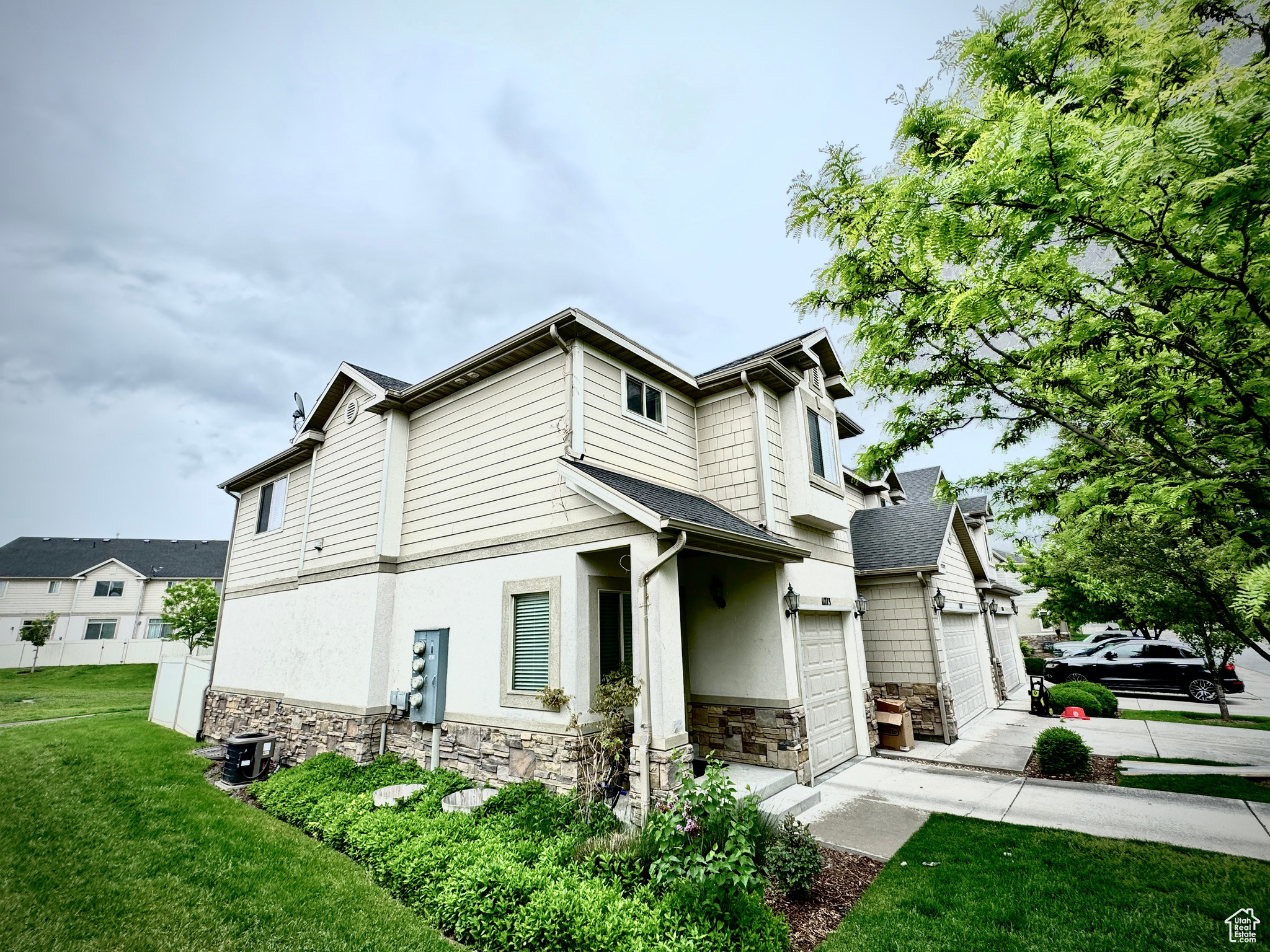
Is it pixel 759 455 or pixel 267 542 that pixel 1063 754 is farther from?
pixel 267 542

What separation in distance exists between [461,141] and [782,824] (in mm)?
20202

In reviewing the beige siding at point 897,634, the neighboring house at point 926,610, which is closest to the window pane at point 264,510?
the neighboring house at point 926,610

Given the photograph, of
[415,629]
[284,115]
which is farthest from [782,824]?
[284,115]

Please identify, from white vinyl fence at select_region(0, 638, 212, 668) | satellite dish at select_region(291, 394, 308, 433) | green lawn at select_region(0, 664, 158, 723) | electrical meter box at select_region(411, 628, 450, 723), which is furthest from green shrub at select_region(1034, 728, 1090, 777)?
white vinyl fence at select_region(0, 638, 212, 668)

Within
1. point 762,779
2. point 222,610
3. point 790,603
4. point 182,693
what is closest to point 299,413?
point 222,610

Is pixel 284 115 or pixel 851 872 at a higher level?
pixel 284 115

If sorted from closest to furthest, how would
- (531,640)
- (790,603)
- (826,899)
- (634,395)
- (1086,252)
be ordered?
(1086,252) < (826,899) < (531,640) < (790,603) < (634,395)

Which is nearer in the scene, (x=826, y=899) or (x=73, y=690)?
(x=826, y=899)

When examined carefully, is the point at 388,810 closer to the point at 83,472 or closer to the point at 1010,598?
the point at 83,472

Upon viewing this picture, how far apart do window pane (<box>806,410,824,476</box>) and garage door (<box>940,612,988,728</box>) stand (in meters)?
5.35

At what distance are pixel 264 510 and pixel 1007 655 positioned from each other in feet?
81.7

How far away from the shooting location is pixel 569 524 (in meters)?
7.46

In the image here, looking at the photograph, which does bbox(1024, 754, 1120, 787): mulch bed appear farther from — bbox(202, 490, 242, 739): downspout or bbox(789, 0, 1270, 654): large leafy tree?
bbox(202, 490, 242, 739): downspout

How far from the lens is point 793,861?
5.28 metres
